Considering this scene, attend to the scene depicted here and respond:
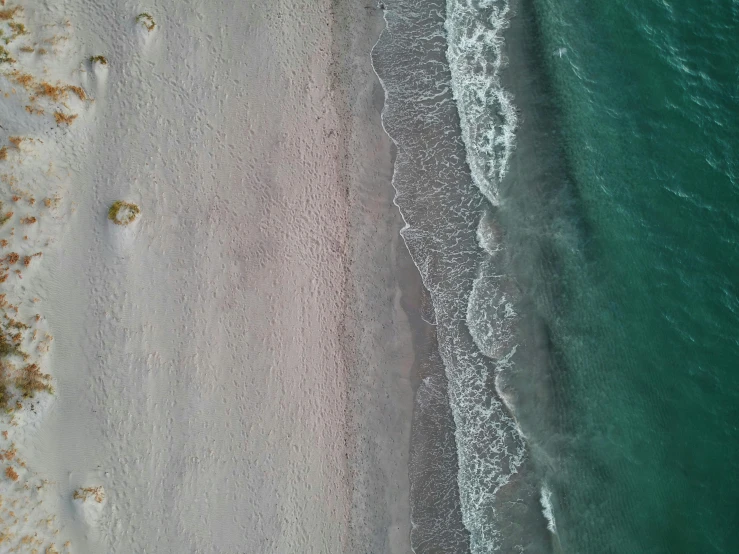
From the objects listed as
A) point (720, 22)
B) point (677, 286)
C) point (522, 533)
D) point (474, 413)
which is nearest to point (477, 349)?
point (474, 413)

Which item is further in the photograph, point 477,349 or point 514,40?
point 514,40

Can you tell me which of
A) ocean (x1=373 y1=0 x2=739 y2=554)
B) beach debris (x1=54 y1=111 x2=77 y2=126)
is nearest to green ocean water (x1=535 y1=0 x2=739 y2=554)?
ocean (x1=373 y1=0 x2=739 y2=554)

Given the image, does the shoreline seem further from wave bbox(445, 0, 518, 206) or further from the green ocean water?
the green ocean water

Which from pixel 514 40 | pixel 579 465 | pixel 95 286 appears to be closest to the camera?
pixel 95 286

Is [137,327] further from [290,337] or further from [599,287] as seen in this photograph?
[599,287]

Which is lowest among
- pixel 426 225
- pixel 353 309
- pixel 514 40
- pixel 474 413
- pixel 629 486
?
pixel 629 486

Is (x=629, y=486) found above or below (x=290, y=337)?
below

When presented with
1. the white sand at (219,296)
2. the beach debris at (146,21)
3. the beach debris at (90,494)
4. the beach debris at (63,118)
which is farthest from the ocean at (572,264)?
the beach debris at (63,118)
